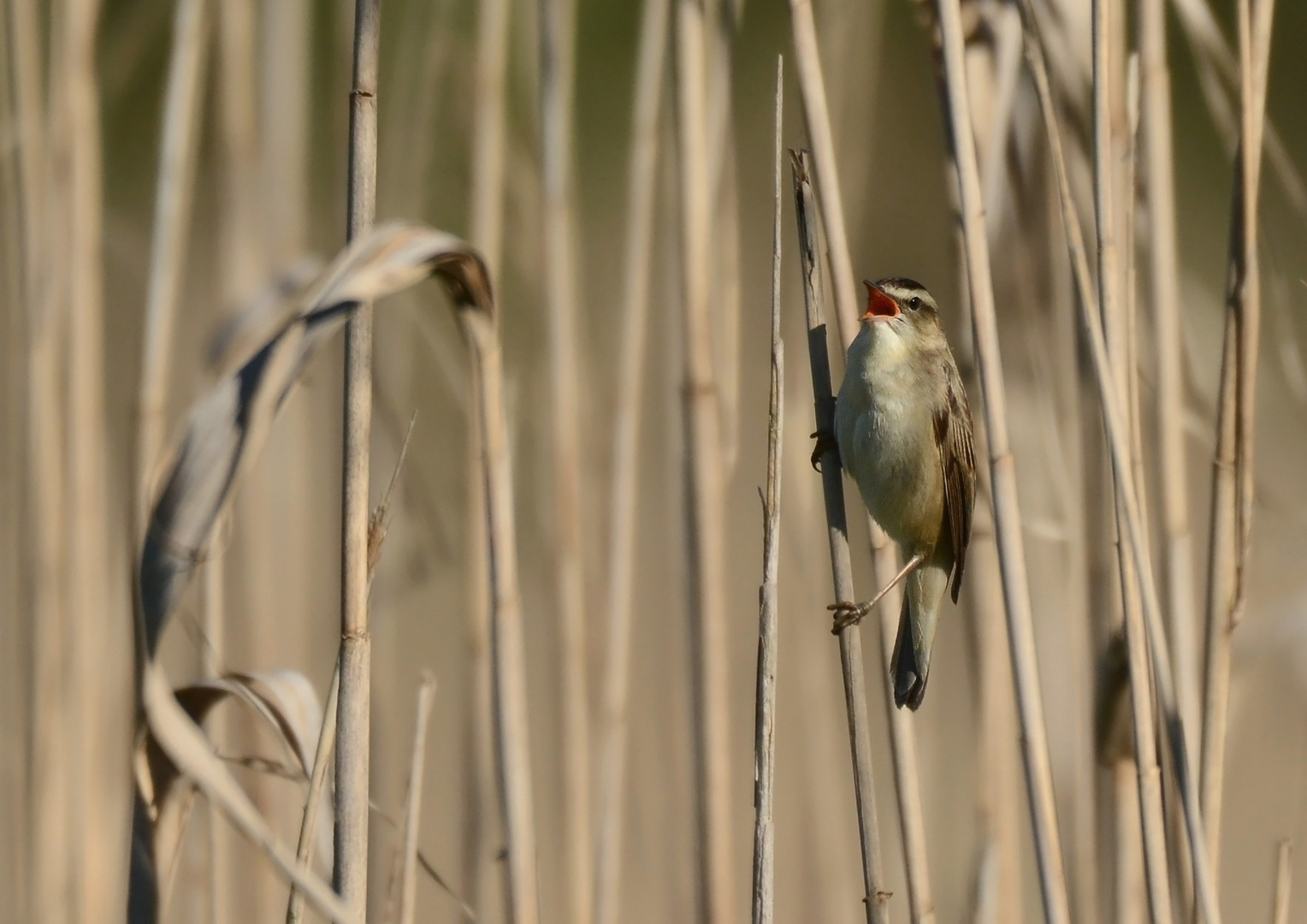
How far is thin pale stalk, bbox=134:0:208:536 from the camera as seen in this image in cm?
212

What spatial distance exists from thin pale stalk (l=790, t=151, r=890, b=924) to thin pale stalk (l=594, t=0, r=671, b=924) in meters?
0.55

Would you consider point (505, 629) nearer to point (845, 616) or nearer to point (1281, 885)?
point (845, 616)

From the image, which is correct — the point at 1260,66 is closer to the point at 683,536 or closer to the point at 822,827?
the point at 683,536

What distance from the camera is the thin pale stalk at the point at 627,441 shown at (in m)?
A: 2.18

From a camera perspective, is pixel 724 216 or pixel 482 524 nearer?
pixel 724 216

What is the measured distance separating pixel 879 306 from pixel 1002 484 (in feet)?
2.21

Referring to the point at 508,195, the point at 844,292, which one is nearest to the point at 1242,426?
the point at 844,292

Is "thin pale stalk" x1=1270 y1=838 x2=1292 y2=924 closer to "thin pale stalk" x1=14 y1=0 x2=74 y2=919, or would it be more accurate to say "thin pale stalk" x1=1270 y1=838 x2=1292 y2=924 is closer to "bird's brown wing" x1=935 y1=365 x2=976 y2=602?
"bird's brown wing" x1=935 y1=365 x2=976 y2=602

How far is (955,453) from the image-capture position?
7.61 ft

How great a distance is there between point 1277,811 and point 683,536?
9.63ft

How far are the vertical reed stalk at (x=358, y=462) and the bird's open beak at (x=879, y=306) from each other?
1.15 meters

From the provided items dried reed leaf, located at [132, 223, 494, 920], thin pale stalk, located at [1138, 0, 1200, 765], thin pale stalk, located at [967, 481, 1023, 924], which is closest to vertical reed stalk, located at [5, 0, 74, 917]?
dried reed leaf, located at [132, 223, 494, 920]

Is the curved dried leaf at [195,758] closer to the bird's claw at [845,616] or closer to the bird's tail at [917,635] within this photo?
the bird's claw at [845,616]

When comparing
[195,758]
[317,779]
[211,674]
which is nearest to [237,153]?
[211,674]
